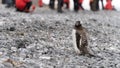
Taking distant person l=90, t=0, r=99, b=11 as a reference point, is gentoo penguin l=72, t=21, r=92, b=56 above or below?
above

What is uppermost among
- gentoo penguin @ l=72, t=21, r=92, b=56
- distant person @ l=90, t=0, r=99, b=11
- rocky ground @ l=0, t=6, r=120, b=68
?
gentoo penguin @ l=72, t=21, r=92, b=56

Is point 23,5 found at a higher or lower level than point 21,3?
lower

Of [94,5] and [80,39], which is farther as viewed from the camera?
[94,5]

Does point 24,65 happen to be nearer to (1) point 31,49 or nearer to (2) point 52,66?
(2) point 52,66

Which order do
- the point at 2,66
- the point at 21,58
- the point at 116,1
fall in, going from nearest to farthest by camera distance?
the point at 2,66, the point at 21,58, the point at 116,1

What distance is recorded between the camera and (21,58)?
26.5 ft

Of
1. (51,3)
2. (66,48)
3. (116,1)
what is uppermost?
(66,48)

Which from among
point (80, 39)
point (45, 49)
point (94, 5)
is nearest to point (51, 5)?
point (94, 5)

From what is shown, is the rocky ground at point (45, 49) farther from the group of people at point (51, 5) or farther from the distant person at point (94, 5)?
the distant person at point (94, 5)

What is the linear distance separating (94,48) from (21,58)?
Result: 3114 mm

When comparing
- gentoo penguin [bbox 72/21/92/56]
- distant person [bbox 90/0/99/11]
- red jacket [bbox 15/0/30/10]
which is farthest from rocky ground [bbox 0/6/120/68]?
distant person [bbox 90/0/99/11]

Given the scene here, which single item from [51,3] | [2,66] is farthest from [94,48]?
[51,3]

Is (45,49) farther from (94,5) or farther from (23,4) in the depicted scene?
(94,5)

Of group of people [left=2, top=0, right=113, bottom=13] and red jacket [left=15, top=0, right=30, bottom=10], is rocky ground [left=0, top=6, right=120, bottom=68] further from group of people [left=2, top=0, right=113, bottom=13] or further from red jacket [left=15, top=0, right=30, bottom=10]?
group of people [left=2, top=0, right=113, bottom=13]
